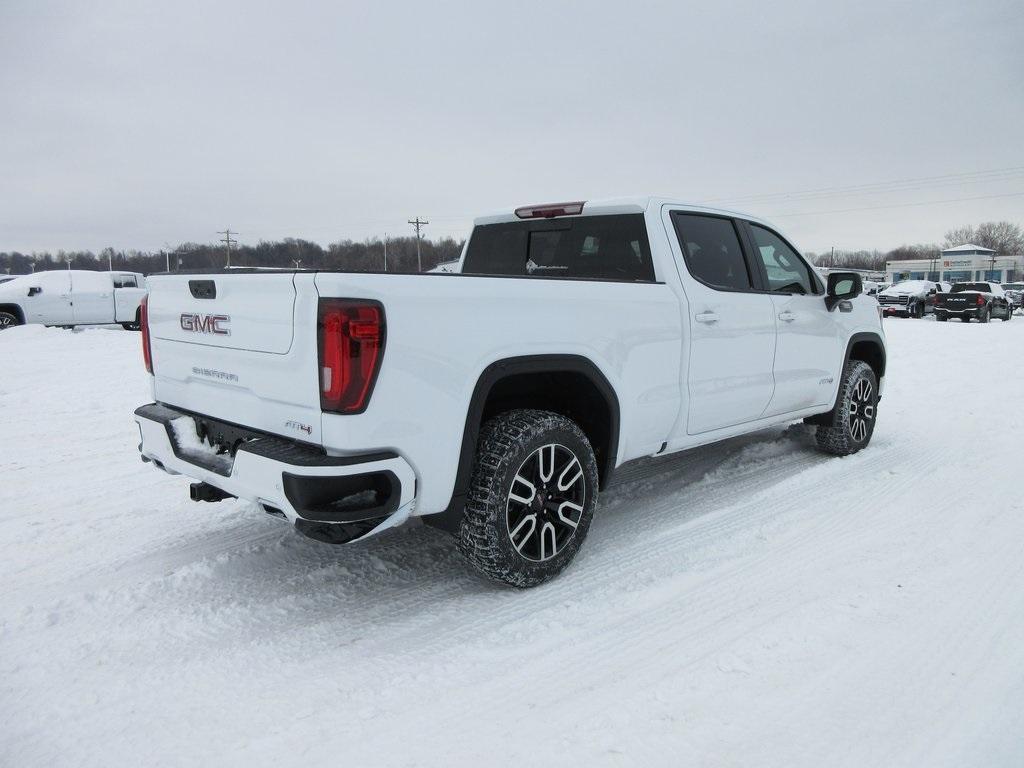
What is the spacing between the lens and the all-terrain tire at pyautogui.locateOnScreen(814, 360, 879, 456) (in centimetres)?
552

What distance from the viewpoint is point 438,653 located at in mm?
2779

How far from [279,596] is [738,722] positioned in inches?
81.4

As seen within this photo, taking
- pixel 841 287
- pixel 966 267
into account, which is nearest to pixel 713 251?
pixel 841 287

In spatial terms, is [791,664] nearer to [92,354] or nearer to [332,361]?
[332,361]

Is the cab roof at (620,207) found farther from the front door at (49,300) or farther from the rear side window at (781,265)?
the front door at (49,300)

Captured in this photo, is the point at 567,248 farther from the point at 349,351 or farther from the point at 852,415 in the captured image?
the point at 852,415

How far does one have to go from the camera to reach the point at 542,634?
2910 mm

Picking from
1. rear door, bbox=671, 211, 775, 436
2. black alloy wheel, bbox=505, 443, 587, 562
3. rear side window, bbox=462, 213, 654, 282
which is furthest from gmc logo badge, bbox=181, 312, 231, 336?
rear door, bbox=671, 211, 775, 436

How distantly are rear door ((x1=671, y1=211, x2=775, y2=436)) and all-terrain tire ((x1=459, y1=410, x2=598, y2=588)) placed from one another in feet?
3.23

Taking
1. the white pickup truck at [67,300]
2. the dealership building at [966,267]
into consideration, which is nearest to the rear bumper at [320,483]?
the white pickup truck at [67,300]

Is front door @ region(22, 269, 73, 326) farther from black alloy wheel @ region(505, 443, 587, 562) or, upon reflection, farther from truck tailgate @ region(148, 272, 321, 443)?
black alloy wheel @ region(505, 443, 587, 562)

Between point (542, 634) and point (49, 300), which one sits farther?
point (49, 300)

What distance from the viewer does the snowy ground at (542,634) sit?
2.25 m

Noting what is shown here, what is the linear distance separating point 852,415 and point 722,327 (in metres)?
2.21
